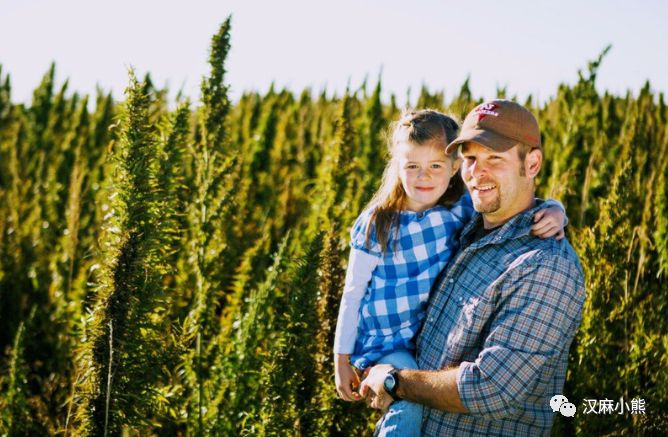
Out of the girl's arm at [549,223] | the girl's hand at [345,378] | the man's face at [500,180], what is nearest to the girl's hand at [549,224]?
the girl's arm at [549,223]

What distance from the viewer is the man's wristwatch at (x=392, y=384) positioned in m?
2.48

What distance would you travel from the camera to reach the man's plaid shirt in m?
2.16

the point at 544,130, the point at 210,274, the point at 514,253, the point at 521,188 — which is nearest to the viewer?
the point at 514,253

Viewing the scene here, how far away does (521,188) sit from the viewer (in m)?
2.58

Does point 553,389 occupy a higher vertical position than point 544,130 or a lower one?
lower

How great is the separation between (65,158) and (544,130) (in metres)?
6.43

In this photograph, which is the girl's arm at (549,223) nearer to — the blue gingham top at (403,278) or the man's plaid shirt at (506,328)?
the man's plaid shirt at (506,328)

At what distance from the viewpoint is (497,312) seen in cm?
232

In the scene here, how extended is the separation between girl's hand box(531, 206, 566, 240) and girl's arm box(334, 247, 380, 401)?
0.81 meters

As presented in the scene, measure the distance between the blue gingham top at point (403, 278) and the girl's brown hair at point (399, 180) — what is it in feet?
0.15

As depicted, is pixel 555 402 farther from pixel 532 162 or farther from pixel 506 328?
pixel 532 162

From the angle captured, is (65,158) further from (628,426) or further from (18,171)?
(628,426)

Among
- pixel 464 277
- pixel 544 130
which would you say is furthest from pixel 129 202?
pixel 544 130

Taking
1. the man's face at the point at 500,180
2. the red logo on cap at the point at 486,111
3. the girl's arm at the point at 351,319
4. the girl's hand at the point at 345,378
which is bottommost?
the girl's hand at the point at 345,378
